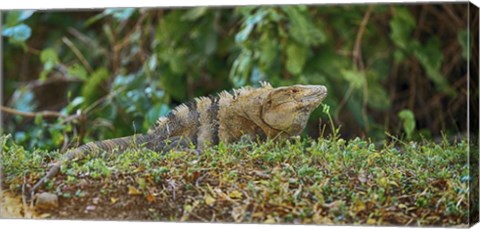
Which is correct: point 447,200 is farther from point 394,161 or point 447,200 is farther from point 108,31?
point 108,31

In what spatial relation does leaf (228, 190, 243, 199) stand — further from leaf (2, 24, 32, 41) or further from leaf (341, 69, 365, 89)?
leaf (341, 69, 365, 89)

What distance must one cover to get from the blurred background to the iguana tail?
0.73 feet

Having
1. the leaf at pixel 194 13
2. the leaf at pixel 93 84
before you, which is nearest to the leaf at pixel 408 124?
the leaf at pixel 194 13

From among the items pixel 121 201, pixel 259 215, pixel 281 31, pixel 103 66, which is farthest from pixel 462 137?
pixel 103 66

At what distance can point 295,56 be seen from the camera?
281 cm

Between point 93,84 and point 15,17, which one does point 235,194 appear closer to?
point 15,17

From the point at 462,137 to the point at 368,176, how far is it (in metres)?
0.21

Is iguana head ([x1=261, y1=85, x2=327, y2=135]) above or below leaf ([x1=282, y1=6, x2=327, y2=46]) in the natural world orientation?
below

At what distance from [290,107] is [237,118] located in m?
0.12

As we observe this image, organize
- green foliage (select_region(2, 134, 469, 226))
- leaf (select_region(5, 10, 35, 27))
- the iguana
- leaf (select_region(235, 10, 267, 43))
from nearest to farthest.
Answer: green foliage (select_region(2, 134, 469, 226))
the iguana
leaf (select_region(5, 10, 35, 27))
leaf (select_region(235, 10, 267, 43))

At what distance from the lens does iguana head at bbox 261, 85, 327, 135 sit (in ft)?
6.17

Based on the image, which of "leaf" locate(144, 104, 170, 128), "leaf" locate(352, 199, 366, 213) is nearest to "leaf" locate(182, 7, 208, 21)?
"leaf" locate(144, 104, 170, 128)

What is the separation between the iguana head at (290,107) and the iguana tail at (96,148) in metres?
0.27

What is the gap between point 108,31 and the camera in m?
3.21
